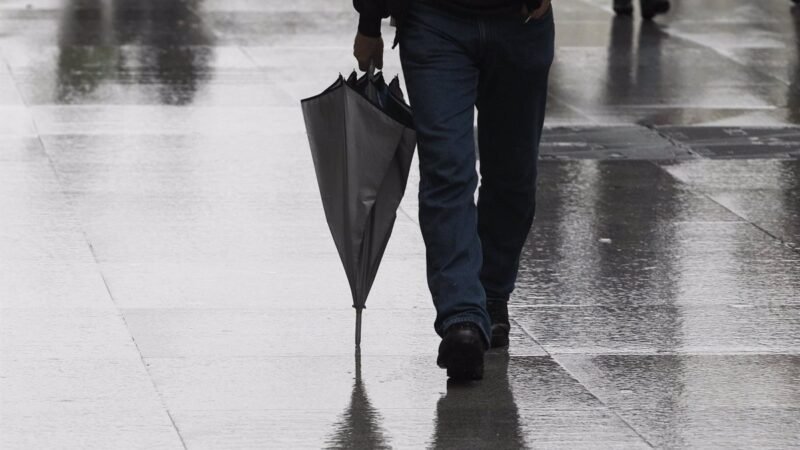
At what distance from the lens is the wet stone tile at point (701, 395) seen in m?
5.20

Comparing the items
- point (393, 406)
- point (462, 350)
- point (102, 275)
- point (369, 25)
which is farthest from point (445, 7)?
point (102, 275)

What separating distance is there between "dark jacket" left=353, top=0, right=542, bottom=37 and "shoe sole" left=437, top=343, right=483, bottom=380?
1.03 m

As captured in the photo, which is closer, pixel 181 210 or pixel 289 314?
pixel 289 314

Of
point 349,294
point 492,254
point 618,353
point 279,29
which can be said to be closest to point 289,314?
point 349,294

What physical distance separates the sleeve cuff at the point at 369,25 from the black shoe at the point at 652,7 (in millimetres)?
10065

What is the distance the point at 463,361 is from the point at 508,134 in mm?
789

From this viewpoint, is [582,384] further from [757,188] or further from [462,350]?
[757,188]

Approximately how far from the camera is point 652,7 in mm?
15508

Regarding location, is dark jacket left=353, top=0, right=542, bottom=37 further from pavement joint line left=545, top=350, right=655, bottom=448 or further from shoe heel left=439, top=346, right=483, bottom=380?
pavement joint line left=545, top=350, right=655, bottom=448

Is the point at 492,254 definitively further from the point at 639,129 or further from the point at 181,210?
the point at 639,129

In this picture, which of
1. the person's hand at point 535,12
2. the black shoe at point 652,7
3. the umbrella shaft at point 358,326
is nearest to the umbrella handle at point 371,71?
the person's hand at point 535,12

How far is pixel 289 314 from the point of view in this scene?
254 inches

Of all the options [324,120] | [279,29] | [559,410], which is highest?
[324,120]

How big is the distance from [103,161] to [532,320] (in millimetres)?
3330
